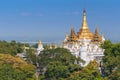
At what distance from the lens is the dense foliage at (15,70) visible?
33031 millimetres

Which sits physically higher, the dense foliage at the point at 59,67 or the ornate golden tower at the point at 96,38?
the ornate golden tower at the point at 96,38

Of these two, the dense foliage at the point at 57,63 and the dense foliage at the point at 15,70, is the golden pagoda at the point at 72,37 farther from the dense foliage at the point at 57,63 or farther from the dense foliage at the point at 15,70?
the dense foliage at the point at 15,70

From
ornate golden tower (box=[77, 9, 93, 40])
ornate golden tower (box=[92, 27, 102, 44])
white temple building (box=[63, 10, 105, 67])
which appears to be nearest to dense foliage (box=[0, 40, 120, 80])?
white temple building (box=[63, 10, 105, 67])

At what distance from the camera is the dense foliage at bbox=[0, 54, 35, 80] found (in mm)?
33031

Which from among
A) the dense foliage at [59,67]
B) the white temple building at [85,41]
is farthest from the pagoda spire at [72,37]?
the dense foliage at [59,67]

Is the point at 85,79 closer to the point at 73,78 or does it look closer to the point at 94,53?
the point at 73,78

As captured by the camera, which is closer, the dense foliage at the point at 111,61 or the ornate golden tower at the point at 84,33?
the dense foliage at the point at 111,61

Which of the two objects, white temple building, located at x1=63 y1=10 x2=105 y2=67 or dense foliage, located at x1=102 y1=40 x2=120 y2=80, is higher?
white temple building, located at x1=63 y1=10 x2=105 y2=67

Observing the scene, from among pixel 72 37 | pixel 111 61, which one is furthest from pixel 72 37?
pixel 111 61

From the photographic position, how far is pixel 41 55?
40.8m

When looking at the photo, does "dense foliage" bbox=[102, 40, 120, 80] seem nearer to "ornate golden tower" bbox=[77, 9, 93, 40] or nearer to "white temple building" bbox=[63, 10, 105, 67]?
"white temple building" bbox=[63, 10, 105, 67]

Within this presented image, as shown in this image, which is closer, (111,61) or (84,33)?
(111,61)

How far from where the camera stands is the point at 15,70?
33844 mm

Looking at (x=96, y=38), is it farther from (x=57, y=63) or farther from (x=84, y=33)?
(x=57, y=63)
